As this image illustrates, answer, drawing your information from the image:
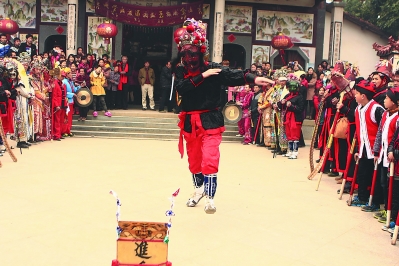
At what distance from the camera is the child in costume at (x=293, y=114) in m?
9.87

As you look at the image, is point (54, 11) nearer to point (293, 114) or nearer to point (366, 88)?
point (293, 114)

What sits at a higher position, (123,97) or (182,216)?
(123,97)

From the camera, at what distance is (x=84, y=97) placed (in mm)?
12391

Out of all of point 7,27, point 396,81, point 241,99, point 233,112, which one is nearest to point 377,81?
point 396,81

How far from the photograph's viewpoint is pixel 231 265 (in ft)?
12.5

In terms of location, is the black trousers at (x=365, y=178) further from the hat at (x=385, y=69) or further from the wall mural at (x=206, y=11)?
the wall mural at (x=206, y=11)

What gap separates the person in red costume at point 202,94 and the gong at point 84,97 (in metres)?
7.55

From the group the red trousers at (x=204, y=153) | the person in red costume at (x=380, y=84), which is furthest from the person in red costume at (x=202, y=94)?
the person in red costume at (x=380, y=84)

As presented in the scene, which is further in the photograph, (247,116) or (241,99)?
(241,99)

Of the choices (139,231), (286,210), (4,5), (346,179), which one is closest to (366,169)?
(346,179)

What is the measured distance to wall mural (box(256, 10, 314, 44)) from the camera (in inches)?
651

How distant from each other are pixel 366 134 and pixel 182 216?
8.19 ft

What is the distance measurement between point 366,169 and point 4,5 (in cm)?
1433

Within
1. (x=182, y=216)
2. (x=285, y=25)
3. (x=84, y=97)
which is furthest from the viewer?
(x=285, y=25)
